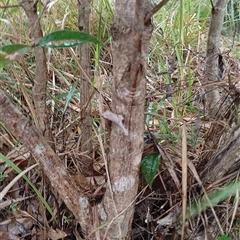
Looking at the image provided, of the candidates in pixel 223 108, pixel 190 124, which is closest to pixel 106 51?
pixel 190 124

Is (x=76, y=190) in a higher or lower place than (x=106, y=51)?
lower

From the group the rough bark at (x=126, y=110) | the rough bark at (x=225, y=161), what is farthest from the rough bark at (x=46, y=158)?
the rough bark at (x=225, y=161)

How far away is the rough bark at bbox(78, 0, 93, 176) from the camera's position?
0.70m

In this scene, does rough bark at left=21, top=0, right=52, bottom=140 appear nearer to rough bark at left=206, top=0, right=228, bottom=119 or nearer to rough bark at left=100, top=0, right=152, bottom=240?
rough bark at left=100, top=0, right=152, bottom=240

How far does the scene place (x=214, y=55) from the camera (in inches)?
32.5

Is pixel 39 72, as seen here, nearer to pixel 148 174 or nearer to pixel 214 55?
pixel 148 174

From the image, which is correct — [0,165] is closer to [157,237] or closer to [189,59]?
[157,237]

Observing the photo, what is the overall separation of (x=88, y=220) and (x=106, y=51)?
2.07 ft

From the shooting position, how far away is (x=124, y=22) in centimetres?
52

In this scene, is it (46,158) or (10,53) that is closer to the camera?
(10,53)

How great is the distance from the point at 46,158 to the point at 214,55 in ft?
1.35

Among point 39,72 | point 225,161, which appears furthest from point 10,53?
point 225,161

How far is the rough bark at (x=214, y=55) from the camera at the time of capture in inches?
31.4

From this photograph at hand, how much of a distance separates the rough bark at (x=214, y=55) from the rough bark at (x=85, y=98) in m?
0.25
